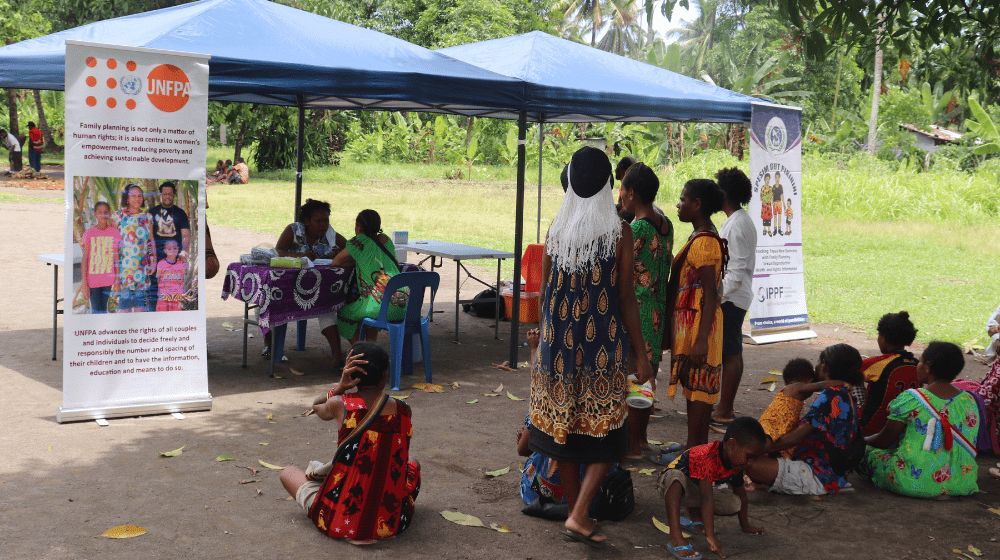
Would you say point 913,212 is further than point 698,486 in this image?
Yes

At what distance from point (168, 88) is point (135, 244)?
1.00m

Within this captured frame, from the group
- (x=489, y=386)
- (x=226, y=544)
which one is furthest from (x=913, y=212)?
(x=226, y=544)

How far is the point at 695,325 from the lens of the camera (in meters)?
4.61

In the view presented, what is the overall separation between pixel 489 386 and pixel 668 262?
230 centimetres

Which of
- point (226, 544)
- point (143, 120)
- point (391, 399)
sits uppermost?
point (143, 120)

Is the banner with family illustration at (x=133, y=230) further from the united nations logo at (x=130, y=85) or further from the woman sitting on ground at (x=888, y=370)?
the woman sitting on ground at (x=888, y=370)

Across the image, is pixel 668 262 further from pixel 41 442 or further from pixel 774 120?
pixel 774 120

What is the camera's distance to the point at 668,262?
4.86m

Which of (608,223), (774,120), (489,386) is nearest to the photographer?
(608,223)

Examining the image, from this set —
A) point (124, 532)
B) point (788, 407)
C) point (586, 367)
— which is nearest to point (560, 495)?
point (586, 367)

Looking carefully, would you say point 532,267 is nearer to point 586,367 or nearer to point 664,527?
point 664,527

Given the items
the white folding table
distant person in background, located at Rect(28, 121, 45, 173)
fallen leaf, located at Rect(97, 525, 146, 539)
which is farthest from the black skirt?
distant person in background, located at Rect(28, 121, 45, 173)

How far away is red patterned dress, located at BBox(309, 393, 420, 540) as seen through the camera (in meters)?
3.56

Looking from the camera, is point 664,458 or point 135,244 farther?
point 135,244
